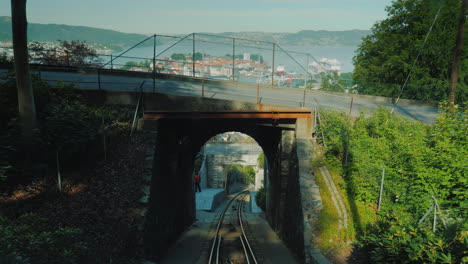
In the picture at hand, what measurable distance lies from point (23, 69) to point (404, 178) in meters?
10.1

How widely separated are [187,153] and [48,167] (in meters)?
7.46

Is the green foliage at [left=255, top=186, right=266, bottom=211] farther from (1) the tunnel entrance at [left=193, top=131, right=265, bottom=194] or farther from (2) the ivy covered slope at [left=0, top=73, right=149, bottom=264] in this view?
(2) the ivy covered slope at [left=0, top=73, right=149, bottom=264]

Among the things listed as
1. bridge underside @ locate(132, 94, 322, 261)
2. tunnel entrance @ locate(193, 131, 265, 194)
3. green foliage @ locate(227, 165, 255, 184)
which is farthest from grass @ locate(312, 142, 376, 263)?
green foliage @ locate(227, 165, 255, 184)

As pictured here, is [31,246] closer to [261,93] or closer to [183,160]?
[183,160]

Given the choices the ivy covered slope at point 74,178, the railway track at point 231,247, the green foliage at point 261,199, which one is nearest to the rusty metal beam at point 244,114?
the ivy covered slope at point 74,178

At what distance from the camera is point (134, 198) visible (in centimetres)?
941

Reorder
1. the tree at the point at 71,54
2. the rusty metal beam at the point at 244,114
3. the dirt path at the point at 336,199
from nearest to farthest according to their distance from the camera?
the dirt path at the point at 336,199 < the rusty metal beam at the point at 244,114 < the tree at the point at 71,54

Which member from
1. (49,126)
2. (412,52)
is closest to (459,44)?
(412,52)

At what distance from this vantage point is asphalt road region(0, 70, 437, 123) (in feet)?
46.1

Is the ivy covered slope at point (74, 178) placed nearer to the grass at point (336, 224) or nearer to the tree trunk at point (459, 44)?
the grass at point (336, 224)

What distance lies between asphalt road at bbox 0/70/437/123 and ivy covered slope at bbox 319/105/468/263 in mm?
2517

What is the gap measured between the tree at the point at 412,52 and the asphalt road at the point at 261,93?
146cm

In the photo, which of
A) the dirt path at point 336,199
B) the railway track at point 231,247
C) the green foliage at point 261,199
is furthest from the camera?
the green foliage at point 261,199

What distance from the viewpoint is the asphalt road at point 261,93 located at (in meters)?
14.1
